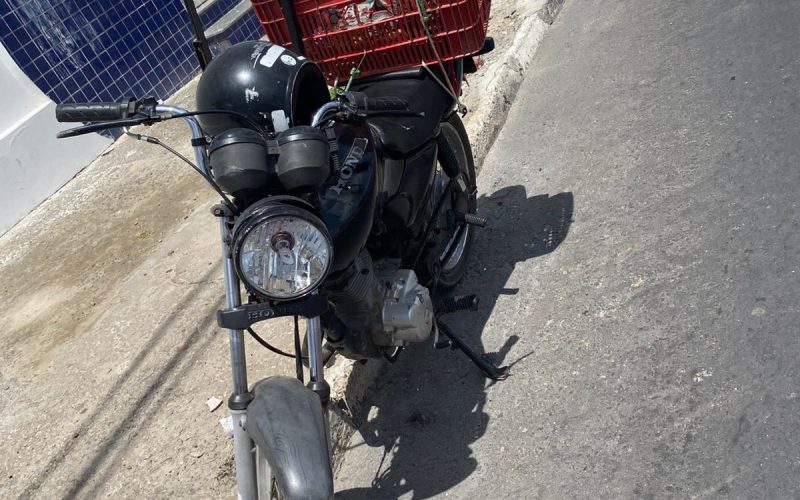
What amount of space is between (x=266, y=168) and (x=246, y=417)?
700mm

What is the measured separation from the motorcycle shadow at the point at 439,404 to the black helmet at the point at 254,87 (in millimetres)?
1356

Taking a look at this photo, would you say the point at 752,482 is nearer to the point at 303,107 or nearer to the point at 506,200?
the point at 303,107

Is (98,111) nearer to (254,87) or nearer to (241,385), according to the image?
(254,87)

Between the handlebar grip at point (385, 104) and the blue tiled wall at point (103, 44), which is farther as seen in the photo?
the blue tiled wall at point (103, 44)

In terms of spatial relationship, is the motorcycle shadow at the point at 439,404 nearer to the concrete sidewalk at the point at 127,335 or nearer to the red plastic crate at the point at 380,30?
the concrete sidewalk at the point at 127,335

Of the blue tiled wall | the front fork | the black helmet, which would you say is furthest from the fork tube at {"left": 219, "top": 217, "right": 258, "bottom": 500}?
the blue tiled wall

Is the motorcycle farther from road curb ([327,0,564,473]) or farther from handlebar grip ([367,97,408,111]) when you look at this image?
road curb ([327,0,564,473])

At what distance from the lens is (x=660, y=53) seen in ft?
18.0

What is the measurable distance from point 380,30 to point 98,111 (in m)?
1.52

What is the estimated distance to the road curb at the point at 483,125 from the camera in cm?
324

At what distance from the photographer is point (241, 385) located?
2.22 metres

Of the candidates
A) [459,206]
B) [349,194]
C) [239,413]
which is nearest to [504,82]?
[459,206]

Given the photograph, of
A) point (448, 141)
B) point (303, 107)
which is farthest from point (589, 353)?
point (303, 107)

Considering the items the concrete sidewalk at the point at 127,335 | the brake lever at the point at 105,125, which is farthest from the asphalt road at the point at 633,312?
the brake lever at the point at 105,125
